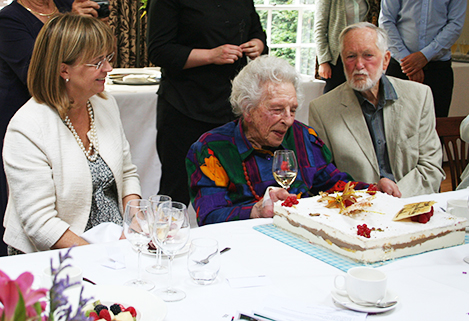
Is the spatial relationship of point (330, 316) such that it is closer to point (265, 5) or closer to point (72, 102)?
Answer: point (72, 102)

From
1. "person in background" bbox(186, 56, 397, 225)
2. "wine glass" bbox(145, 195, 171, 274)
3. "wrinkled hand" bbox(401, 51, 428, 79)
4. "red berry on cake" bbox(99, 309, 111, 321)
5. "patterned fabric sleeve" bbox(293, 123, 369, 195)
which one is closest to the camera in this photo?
"red berry on cake" bbox(99, 309, 111, 321)

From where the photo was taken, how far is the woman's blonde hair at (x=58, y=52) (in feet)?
5.74

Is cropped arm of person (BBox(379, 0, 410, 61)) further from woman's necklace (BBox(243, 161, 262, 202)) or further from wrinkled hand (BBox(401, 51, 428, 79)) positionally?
woman's necklace (BBox(243, 161, 262, 202))

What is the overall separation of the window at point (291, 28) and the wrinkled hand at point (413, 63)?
2.42m

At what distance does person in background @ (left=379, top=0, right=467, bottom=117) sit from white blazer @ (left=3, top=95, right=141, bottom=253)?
266 centimetres

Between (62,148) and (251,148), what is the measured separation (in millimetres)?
710

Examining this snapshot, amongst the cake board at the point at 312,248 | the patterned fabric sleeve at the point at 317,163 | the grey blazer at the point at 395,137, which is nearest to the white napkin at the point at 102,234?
the cake board at the point at 312,248

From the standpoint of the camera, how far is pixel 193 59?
7.92ft

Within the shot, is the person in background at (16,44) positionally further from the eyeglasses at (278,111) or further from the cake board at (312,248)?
the cake board at (312,248)

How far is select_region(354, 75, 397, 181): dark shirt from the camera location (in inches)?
94.4

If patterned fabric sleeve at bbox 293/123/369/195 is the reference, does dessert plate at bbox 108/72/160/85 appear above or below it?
above

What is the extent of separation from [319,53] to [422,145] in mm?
1540

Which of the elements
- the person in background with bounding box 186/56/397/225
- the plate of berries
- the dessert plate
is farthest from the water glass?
the dessert plate

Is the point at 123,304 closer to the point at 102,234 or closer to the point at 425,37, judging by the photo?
the point at 102,234
